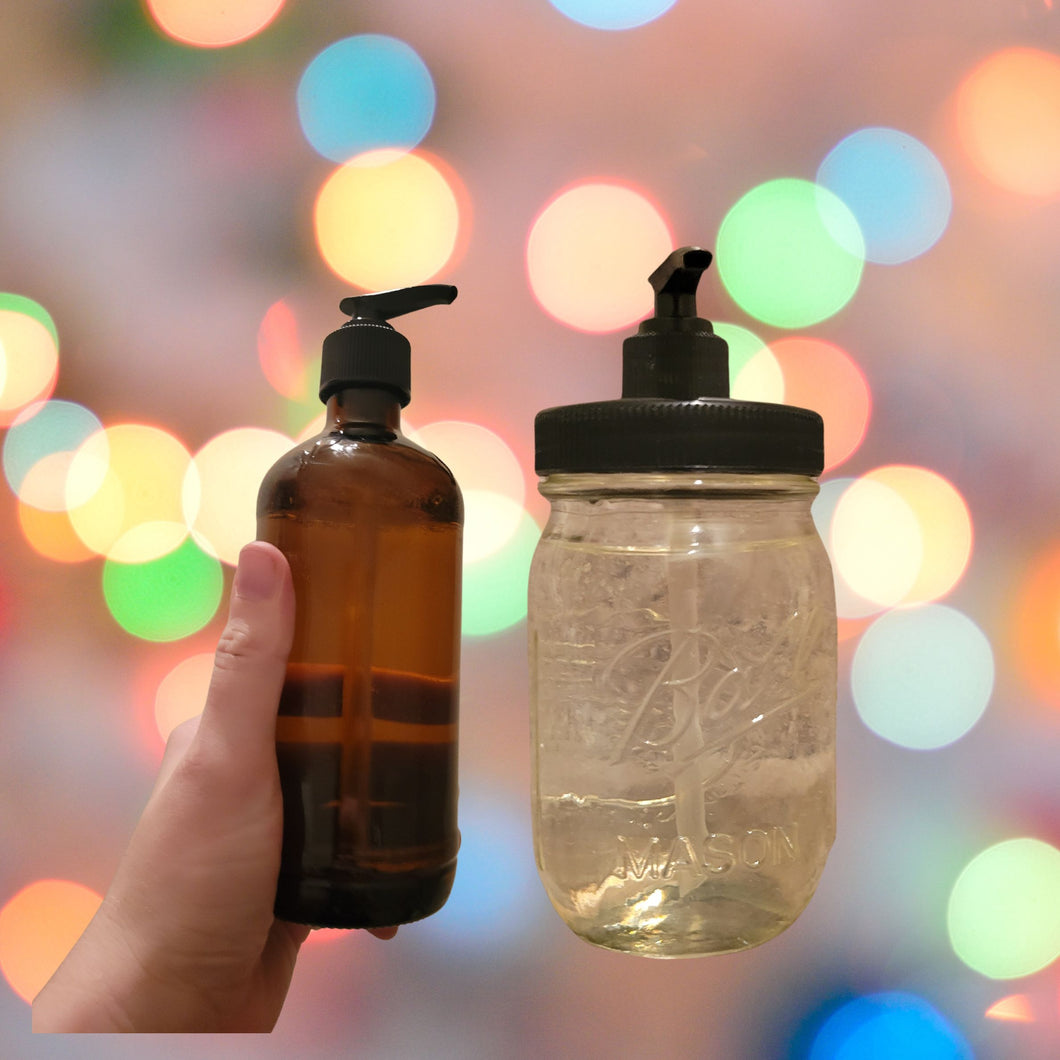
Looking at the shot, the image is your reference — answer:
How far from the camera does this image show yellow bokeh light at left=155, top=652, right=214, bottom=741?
0.72 metres

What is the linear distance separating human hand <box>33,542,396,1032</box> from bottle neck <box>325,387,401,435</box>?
10 cm

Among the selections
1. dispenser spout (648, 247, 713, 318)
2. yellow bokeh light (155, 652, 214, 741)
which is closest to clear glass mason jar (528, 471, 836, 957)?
dispenser spout (648, 247, 713, 318)

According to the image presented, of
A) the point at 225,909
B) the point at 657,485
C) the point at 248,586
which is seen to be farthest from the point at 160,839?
the point at 657,485

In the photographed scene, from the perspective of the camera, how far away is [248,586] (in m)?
0.51

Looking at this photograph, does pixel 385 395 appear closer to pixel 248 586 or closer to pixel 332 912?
pixel 248 586

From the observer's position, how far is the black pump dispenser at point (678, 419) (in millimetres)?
466

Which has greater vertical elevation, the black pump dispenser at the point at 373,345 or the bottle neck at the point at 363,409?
the black pump dispenser at the point at 373,345

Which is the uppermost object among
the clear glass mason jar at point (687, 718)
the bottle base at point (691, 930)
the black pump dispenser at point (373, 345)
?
the black pump dispenser at point (373, 345)

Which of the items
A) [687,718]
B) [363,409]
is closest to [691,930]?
[687,718]

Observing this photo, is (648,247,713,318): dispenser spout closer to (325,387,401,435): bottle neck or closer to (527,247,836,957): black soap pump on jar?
(527,247,836,957): black soap pump on jar

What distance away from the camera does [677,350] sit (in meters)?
0.50

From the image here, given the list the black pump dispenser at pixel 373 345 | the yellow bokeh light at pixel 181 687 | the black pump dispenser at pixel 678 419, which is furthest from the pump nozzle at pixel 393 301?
the yellow bokeh light at pixel 181 687

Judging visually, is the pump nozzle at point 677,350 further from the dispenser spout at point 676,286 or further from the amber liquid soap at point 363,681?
the amber liquid soap at point 363,681

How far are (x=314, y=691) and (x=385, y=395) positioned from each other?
0.65 feet
